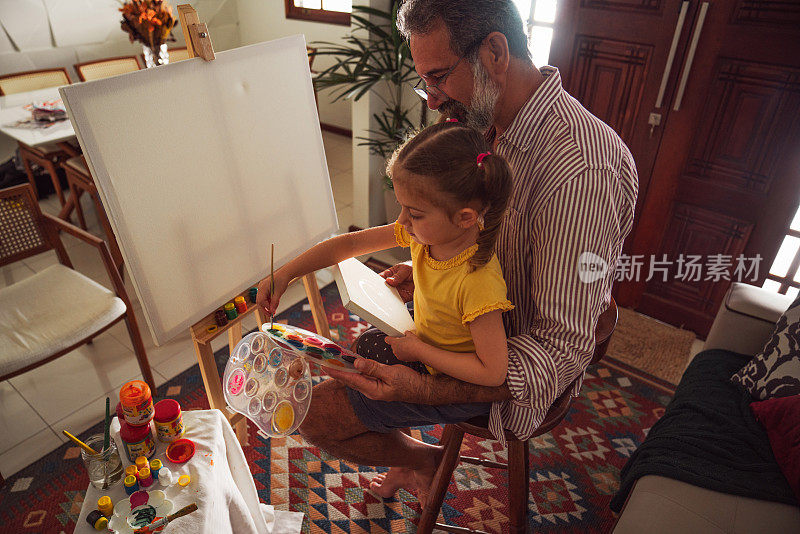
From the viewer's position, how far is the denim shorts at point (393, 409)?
3.96 ft

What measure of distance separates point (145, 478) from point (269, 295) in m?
0.54

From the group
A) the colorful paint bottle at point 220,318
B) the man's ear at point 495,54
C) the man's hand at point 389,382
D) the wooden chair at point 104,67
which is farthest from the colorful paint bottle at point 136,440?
the wooden chair at point 104,67

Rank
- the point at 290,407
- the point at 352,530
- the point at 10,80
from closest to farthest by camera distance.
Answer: the point at 290,407
the point at 352,530
the point at 10,80

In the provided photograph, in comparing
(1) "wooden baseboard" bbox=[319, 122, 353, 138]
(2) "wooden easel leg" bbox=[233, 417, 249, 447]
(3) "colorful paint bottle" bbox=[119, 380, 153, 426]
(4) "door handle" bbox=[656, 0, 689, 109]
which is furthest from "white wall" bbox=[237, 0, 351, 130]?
(3) "colorful paint bottle" bbox=[119, 380, 153, 426]

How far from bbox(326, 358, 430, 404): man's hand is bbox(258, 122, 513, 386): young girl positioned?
5cm

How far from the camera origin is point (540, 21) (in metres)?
2.61

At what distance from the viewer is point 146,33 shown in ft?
8.93

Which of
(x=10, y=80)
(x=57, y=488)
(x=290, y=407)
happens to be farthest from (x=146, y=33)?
(x=290, y=407)

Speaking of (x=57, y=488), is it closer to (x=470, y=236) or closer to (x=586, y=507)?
(x=470, y=236)

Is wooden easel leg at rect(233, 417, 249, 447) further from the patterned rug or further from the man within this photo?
the man

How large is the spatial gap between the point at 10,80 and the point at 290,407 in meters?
3.48

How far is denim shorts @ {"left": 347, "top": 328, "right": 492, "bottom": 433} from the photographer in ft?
3.96

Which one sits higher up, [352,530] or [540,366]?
[540,366]

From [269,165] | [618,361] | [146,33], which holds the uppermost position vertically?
[146,33]
